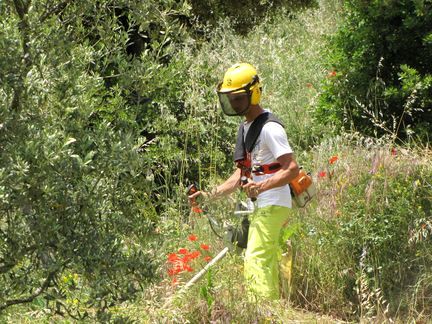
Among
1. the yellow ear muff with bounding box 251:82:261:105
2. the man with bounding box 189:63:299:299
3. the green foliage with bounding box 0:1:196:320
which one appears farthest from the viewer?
the yellow ear muff with bounding box 251:82:261:105

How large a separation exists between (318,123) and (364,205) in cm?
265

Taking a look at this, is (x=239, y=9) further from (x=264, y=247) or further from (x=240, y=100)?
(x=264, y=247)

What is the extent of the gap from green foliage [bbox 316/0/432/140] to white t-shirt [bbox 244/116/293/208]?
2.65 m

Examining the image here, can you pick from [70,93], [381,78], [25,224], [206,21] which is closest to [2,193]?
[25,224]

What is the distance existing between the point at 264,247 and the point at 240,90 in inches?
38.7

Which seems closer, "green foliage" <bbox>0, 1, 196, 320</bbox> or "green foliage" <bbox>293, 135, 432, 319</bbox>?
"green foliage" <bbox>0, 1, 196, 320</bbox>

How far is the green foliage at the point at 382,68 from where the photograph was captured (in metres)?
8.04

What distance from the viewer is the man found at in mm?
5441

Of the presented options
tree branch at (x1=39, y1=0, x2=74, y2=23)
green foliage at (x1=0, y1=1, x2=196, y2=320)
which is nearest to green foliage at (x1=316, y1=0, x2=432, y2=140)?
tree branch at (x1=39, y1=0, x2=74, y2=23)

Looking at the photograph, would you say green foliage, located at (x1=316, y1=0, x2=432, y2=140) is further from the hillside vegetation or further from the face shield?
the face shield

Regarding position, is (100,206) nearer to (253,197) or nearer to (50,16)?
(50,16)

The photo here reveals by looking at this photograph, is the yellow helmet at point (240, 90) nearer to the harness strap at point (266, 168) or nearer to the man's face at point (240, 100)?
the man's face at point (240, 100)

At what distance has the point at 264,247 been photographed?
551cm

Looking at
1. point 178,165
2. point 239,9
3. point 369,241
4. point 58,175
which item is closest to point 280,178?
point 369,241
